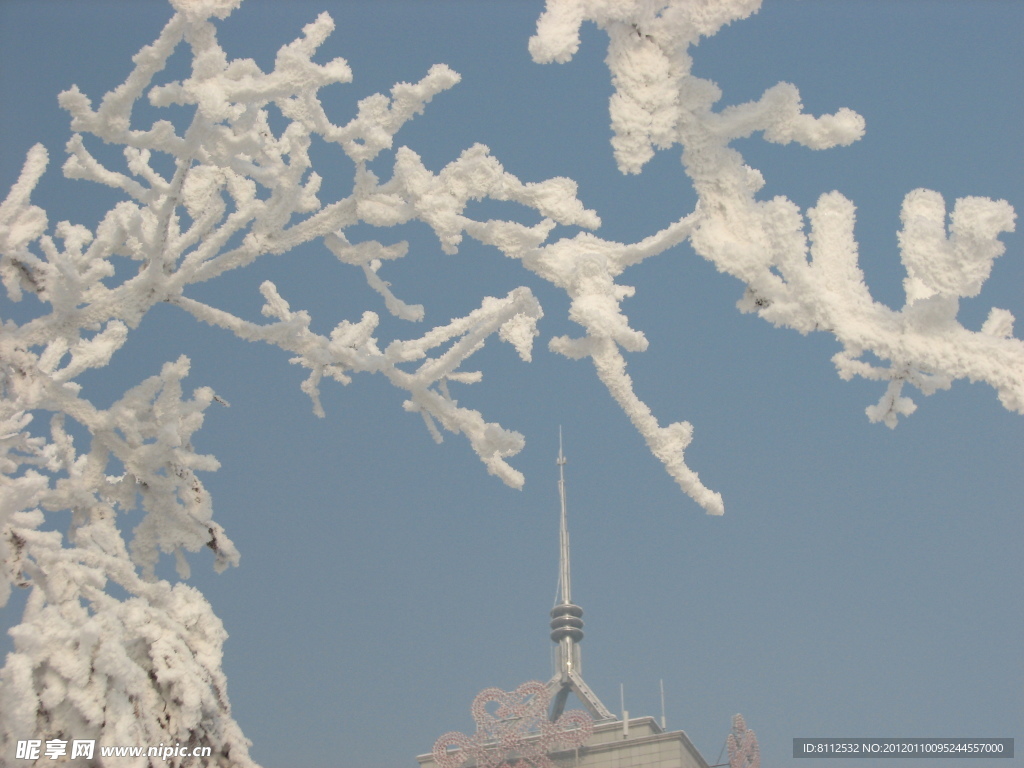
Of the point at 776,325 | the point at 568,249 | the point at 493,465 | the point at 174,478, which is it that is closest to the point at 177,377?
the point at 174,478

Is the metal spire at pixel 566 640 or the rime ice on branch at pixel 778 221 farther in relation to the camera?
the metal spire at pixel 566 640

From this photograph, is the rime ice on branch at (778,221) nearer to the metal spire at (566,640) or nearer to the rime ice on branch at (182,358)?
the rime ice on branch at (182,358)

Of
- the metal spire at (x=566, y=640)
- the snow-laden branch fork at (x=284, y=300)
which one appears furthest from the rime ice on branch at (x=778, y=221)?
the metal spire at (x=566, y=640)

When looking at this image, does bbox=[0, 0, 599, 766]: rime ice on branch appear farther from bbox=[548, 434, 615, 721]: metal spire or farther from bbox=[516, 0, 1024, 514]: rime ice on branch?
bbox=[548, 434, 615, 721]: metal spire

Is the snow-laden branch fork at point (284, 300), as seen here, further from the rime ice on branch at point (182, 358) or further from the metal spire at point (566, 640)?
the metal spire at point (566, 640)

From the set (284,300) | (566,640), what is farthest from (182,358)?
(566,640)

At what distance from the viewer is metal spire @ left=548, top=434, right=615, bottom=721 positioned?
1425 inches

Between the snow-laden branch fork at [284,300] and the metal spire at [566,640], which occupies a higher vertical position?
the metal spire at [566,640]

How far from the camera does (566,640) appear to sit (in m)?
38.0

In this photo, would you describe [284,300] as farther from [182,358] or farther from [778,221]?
[778,221]

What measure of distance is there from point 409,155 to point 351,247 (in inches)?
23.2

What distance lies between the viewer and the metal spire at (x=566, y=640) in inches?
1425

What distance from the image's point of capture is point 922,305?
8.31 feet

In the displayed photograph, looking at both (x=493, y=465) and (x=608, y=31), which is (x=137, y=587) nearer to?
(x=493, y=465)
